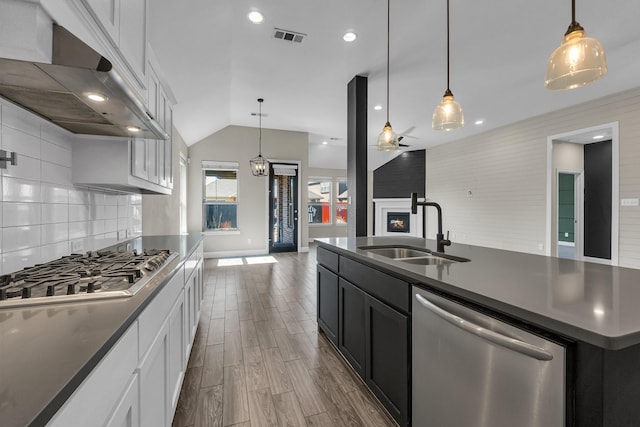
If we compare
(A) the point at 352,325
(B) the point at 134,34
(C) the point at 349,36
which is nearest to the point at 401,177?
(C) the point at 349,36

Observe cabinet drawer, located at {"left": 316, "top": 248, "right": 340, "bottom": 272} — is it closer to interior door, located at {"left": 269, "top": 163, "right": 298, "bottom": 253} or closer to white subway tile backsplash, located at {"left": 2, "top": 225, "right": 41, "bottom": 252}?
white subway tile backsplash, located at {"left": 2, "top": 225, "right": 41, "bottom": 252}

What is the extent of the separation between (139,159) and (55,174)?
1.62 ft

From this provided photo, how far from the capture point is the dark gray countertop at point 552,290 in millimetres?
736

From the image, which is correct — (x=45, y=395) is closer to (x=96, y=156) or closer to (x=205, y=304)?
(x=96, y=156)

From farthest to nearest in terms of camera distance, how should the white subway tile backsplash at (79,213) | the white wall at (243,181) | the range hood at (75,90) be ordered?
the white wall at (243,181) → the white subway tile backsplash at (79,213) → the range hood at (75,90)

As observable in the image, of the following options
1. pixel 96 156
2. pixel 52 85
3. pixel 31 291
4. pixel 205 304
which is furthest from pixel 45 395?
pixel 205 304

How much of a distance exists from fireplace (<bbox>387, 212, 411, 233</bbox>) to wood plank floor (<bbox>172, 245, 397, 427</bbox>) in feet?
20.4

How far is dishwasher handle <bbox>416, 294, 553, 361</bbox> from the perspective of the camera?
32.0 inches

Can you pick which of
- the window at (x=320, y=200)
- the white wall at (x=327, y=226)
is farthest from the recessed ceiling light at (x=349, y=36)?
the window at (x=320, y=200)

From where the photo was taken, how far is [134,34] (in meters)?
1.67

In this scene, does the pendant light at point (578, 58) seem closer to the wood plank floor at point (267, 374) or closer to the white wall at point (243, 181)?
the wood plank floor at point (267, 374)

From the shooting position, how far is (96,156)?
72.7 inches

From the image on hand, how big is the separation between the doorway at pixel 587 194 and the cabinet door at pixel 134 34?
22.0ft

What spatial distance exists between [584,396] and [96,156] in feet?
8.51
